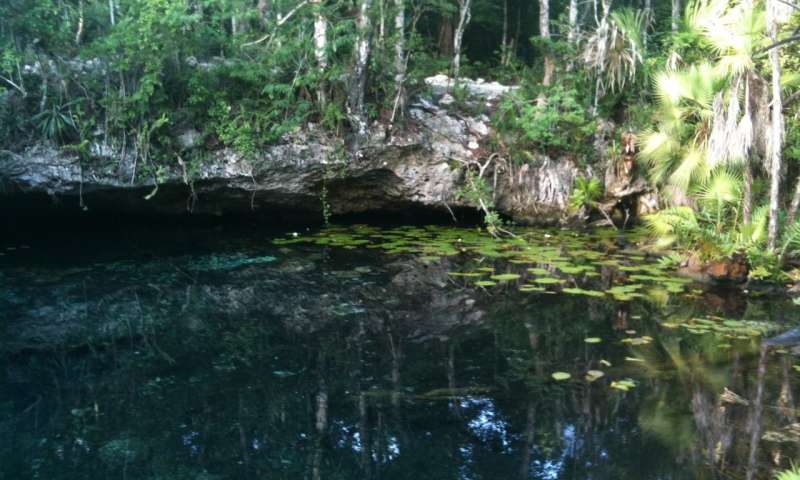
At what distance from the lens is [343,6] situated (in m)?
12.7

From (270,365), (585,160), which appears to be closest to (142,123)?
(270,365)

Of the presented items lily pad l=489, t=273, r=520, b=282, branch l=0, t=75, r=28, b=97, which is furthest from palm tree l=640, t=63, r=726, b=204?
branch l=0, t=75, r=28, b=97

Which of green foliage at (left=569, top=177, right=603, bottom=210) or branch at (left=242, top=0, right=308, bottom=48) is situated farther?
green foliage at (left=569, top=177, right=603, bottom=210)

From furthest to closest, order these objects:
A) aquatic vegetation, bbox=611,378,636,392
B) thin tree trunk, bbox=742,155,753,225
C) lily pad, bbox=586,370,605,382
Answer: thin tree trunk, bbox=742,155,753,225 → lily pad, bbox=586,370,605,382 → aquatic vegetation, bbox=611,378,636,392

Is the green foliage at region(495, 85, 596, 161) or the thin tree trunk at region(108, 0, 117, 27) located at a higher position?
the thin tree trunk at region(108, 0, 117, 27)

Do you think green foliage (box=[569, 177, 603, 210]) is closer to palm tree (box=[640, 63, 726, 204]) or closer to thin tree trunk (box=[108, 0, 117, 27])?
palm tree (box=[640, 63, 726, 204])

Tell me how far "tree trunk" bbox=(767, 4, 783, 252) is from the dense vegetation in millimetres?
24

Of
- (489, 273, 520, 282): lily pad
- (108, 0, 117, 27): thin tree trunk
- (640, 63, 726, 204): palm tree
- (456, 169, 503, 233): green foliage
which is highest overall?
(108, 0, 117, 27): thin tree trunk

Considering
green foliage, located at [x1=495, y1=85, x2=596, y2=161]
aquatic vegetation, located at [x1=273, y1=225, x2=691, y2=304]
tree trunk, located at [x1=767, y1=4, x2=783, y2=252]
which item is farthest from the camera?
green foliage, located at [x1=495, y1=85, x2=596, y2=161]

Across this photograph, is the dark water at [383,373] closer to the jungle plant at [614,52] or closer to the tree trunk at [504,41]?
the jungle plant at [614,52]

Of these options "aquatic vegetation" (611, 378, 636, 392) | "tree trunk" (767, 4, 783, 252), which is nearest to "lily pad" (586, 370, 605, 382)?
"aquatic vegetation" (611, 378, 636, 392)

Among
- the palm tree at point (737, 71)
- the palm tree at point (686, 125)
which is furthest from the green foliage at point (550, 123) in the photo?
the palm tree at point (737, 71)

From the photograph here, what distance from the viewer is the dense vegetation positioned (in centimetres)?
970

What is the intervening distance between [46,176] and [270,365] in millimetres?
7541
